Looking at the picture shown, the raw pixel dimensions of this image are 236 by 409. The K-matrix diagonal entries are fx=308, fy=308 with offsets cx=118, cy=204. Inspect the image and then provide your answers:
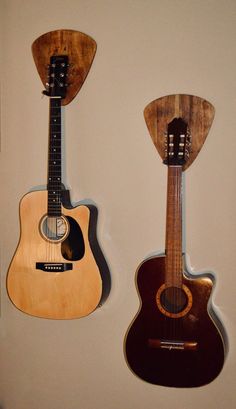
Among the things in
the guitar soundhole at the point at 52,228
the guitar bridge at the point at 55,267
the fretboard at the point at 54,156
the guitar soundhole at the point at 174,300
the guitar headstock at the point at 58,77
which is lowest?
the guitar soundhole at the point at 174,300

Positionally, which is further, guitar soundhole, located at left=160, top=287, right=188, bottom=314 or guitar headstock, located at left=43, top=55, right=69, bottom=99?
guitar headstock, located at left=43, top=55, right=69, bottom=99

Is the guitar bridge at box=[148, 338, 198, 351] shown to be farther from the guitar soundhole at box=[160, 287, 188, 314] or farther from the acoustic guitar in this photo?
the acoustic guitar

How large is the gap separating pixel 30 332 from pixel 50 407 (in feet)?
1.34

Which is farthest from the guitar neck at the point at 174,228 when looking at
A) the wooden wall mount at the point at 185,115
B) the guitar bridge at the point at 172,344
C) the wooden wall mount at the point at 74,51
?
the wooden wall mount at the point at 74,51

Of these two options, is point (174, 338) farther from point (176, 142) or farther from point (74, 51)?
point (74, 51)

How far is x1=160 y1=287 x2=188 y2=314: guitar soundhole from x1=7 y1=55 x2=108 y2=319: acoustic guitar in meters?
0.28

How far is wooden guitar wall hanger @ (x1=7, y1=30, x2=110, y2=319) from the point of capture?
52.3 inches

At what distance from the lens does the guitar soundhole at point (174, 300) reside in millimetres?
1264

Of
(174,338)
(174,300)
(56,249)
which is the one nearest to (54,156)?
(56,249)

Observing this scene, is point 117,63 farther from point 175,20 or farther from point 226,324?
point 226,324

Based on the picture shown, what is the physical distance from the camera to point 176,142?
128 cm

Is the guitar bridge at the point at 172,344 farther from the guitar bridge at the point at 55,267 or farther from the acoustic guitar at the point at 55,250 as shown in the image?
the guitar bridge at the point at 55,267

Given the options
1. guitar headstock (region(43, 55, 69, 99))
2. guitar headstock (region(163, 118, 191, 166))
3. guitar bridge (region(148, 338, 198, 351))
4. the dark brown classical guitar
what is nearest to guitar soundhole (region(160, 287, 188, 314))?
the dark brown classical guitar

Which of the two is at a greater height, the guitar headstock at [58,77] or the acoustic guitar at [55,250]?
the guitar headstock at [58,77]
